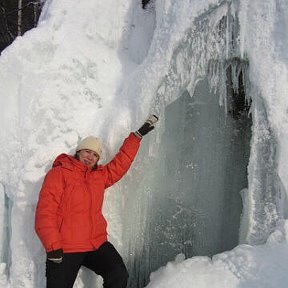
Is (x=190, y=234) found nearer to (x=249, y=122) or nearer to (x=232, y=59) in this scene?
(x=249, y=122)

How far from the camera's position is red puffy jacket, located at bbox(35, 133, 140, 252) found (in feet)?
8.85

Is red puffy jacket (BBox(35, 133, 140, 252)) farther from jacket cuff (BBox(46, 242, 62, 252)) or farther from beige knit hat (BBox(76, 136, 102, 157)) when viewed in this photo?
beige knit hat (BBox(76, 136, 102, 157))

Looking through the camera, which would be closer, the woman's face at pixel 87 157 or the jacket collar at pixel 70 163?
the jacket collar at pixel 70 163

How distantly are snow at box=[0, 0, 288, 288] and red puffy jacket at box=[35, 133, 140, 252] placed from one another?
1.32 feet

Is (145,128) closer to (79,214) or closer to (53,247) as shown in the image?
(79,214)

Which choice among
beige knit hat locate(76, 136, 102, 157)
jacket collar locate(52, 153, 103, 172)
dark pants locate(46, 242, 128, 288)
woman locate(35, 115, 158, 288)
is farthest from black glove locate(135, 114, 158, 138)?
dark pants locate(46, 242, 128, 288)

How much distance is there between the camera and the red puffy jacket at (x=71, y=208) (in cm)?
270

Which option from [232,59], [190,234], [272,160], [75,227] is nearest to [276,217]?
[272,160]

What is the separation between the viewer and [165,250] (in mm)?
3773

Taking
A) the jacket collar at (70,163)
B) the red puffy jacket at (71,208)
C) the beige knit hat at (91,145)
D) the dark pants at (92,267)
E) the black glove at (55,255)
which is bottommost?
the dark pants at (92,267)

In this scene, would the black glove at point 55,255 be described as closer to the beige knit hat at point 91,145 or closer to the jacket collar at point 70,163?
the jacket collar at point 70,163

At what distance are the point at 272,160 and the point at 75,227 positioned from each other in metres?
1.48

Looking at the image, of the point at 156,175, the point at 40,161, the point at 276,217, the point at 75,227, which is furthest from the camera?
the point at 156,175

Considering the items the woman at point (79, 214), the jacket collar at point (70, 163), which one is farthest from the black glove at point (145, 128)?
the jacket collar at point (70, 163)
